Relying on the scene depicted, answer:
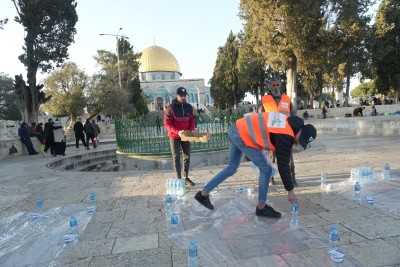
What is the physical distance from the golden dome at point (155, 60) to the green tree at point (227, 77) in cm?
2965

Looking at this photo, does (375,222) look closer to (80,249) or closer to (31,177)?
(80,249)

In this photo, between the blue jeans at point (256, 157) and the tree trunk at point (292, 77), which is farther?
the tree trunk at point (292, 77)

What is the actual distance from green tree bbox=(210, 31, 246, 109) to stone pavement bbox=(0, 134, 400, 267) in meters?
38.2

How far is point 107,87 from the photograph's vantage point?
33.3 m

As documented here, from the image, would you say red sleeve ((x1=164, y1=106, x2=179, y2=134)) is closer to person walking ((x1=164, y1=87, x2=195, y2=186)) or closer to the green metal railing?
person walking ((x1=164, y1=87, x2=195, y2=186))

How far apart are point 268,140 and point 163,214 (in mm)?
1749

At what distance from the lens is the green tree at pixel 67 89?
108 ft

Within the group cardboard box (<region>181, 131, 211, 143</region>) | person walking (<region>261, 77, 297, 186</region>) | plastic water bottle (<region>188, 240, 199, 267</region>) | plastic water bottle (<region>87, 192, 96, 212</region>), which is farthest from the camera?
cardboard box (<region>181, 131, 211, 143</region>)

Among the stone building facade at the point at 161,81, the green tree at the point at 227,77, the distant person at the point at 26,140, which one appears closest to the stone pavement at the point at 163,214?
the distant person at the point at 26,140

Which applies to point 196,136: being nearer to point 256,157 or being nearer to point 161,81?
point 256,157

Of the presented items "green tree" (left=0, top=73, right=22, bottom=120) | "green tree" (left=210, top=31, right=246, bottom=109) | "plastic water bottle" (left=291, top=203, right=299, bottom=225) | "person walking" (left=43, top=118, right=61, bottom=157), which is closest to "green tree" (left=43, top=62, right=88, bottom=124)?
"green tree" (left=210, top=31, right=246, bottom=109)

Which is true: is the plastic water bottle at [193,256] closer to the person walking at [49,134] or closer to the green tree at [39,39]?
the person walking at [49,134]

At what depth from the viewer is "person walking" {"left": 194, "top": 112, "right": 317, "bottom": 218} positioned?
10.9 ft

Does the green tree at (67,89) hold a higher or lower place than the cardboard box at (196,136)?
higher
